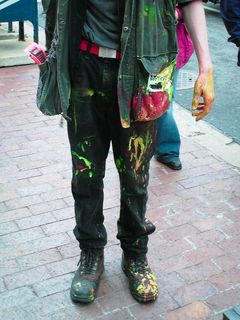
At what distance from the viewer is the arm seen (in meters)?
2.51

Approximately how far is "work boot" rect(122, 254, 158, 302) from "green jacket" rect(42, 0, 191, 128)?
0.85 metres

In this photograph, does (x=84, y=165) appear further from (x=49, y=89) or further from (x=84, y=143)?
(x=49, y=89)

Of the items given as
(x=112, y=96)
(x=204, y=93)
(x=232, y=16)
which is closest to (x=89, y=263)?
(x=112, y=96)

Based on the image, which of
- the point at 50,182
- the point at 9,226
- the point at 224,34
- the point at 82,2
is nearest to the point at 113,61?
the point at 82,2

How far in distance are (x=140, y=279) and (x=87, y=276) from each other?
0.28 metres

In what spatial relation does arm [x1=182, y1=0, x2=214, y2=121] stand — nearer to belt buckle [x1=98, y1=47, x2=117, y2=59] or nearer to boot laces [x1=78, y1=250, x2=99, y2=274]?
belt buckle [x1=98, y1=47, x2=117, y2=59]

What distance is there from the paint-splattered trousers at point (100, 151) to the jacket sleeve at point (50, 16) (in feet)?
0.81

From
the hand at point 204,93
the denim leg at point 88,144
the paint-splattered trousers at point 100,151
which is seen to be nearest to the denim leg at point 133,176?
the paint-splattered trousers at point 100,151

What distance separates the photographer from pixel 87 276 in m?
2.89

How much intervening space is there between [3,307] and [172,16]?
167cm

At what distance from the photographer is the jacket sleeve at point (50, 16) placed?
98.5 inches

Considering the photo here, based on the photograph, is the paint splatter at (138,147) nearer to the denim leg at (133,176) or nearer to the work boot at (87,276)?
the denim leg at (133,176)

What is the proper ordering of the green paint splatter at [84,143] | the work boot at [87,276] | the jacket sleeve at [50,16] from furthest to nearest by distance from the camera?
the work boot at [87,276] → the green paint splatter at [84,143] → the jacket sleeve at [50,16]

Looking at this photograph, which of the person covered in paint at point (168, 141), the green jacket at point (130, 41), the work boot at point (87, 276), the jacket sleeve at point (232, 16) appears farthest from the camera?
the person covered in paint at point (168, 141)
